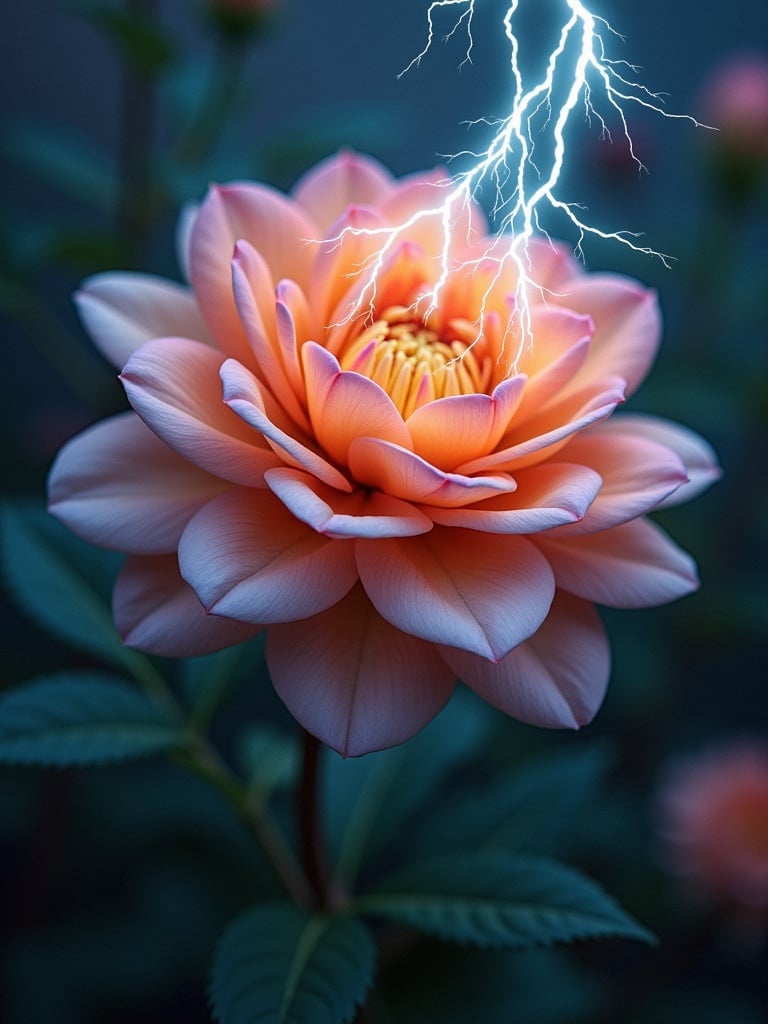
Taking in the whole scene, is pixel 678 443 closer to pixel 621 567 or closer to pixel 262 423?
pixel 621 567

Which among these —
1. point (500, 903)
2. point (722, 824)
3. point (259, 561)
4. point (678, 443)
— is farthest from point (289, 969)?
point (722, 824)

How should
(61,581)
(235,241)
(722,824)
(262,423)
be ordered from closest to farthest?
(262,423)
(235,241)
(61,581)
(722,824)

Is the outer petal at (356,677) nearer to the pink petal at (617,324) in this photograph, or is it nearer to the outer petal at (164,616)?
the outer petal at (164,616)

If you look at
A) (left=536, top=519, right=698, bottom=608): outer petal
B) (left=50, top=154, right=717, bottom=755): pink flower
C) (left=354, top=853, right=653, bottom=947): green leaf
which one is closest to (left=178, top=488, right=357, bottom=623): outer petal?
(left=50, top=154, right=717, bottom=755): pink flower

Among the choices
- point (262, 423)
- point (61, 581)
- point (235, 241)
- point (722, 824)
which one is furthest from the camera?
point (722, 824)

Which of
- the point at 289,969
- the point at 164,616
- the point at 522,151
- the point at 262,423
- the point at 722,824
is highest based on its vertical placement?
the point at 522,151

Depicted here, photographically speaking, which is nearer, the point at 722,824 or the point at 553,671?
the point at 553,671

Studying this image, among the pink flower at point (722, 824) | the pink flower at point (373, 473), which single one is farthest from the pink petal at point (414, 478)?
the pink flower at point (722, 824)
